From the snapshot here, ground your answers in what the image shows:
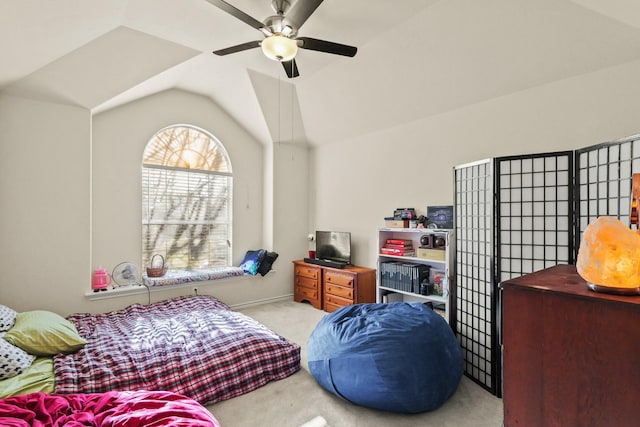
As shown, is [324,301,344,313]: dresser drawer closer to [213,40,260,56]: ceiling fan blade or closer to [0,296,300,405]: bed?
[0,296,300,405]: bed

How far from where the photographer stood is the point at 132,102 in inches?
148

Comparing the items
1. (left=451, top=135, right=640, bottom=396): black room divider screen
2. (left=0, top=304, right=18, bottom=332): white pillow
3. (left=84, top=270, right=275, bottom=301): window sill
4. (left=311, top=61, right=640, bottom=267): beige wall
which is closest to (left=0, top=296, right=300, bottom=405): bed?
(left=84, top=270, right=275, bottom=301): window sill

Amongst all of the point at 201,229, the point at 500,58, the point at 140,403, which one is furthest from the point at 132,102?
the point at 500,58

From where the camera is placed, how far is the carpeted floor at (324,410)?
1.95 m

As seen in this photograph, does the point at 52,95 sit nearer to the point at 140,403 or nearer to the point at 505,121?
the point at 140,403

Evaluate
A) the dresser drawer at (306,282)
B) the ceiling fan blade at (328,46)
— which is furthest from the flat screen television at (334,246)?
the ceiling fan blade at (328,46)

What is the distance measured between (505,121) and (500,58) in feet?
1.88

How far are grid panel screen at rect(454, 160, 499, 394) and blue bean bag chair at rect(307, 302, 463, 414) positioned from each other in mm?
245

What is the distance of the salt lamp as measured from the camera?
707 mm

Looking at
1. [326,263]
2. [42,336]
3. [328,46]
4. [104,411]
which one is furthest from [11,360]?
[326,263]

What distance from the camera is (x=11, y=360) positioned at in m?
1.88

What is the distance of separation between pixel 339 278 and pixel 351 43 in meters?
2.76

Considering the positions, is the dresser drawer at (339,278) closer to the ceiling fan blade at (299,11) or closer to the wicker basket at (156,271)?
the wicker basket at (156,271)

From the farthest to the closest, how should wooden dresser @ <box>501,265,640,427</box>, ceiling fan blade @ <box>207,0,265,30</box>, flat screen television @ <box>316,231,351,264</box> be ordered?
flat screen television @ <box>316,231,351,264</box>
ceiling fan blade @ <box>207,0,265,30</box>
wooden dresser @ <box>501,265,640,427</box>
